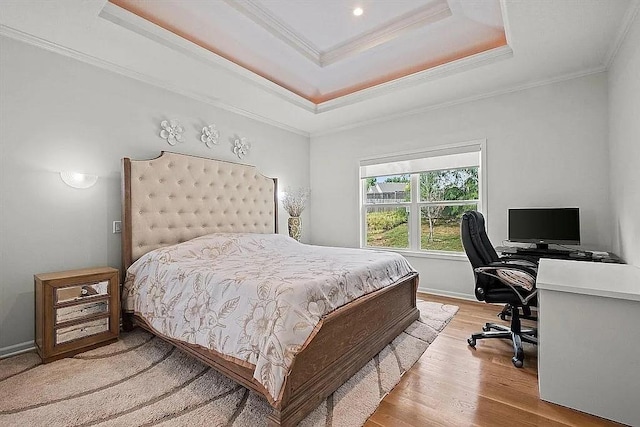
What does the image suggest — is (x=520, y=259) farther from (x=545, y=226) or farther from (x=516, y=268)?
(x=516, y=268)

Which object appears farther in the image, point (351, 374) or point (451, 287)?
point (451, 287)

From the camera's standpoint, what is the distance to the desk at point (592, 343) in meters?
1.59

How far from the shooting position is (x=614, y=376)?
64.1 inches

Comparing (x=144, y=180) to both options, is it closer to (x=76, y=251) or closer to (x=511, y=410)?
(x=76, y=251)

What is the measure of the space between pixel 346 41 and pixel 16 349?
4.14m

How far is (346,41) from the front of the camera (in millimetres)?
3201

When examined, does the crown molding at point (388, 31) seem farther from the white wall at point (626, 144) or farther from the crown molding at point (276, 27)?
the white wall at point (626, 144)

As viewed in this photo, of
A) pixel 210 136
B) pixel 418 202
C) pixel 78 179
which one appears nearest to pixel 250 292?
pixel 78 179

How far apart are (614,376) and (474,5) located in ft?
9.31

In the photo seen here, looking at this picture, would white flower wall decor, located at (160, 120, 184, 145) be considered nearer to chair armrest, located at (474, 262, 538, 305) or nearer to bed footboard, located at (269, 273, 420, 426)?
bed footboard, located at (269, 273, 420, 426)

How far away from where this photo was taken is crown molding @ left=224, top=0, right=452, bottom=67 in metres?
2.65

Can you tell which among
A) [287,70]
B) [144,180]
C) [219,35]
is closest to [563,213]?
[287,70]

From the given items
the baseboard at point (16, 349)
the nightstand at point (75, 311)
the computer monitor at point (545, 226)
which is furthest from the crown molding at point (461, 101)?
the baseboard at point (16, 349)

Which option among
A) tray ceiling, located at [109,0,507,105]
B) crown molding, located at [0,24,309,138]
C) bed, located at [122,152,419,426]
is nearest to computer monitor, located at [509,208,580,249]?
bed, located at [122,152,419,426]
